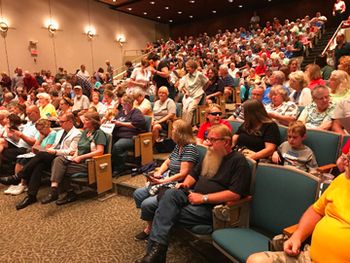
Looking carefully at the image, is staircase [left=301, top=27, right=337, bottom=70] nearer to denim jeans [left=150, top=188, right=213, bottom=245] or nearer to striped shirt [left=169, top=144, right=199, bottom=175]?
striped shirt [left=169, top=144, right=199, bottom=175]

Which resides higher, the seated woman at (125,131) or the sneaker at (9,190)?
the seated woman at (125,131)

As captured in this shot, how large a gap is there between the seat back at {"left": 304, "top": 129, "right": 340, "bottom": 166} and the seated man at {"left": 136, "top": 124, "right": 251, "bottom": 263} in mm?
792

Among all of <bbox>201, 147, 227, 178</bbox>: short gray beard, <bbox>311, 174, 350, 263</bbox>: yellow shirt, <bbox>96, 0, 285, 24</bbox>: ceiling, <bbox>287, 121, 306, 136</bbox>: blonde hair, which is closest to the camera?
<bbox>311, 174, 350, 263</bbox>: yellow shirt

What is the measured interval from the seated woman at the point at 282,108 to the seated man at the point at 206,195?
1.16 m

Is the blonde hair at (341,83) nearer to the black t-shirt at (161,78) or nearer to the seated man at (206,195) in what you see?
the seated man at (206,195)

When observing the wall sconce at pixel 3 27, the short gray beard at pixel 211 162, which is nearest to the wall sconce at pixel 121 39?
the wall sconce at pixel 3 27

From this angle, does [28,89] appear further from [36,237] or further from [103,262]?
[103,262]

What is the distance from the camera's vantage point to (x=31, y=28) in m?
11.7

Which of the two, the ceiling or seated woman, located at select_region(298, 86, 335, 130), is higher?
the ceiling

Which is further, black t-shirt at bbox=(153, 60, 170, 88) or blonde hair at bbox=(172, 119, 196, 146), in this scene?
black t-shirt at bbox=(153, 60, 170, 88)

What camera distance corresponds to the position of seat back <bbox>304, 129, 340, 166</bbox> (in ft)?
7.48

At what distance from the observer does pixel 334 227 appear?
129cm

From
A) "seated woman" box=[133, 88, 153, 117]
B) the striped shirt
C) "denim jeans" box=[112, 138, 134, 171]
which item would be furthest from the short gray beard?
"seated woman" box=[133, 88, 153, 117]

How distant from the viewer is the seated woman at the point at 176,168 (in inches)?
91.7
